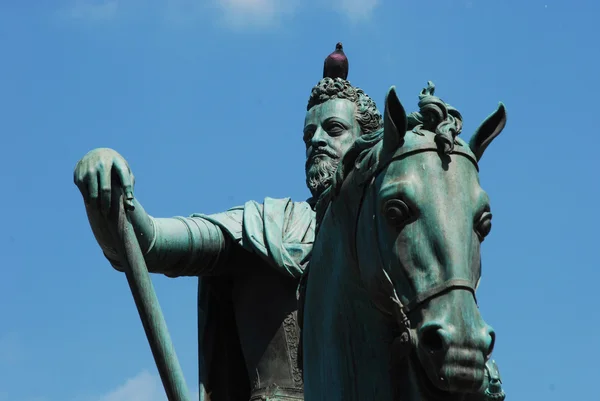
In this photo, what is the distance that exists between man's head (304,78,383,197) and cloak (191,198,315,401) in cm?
22

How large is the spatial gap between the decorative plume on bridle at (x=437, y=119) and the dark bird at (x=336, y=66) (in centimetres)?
227

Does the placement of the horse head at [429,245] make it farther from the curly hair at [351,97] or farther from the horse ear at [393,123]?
the curly hair at [351,97]

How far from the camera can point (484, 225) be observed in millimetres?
5301

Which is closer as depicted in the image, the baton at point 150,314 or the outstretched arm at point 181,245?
the baton at point 150,314

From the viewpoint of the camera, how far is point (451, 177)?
528cm

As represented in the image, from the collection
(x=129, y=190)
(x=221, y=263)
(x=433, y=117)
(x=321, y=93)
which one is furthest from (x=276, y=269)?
(x=433, y=117)

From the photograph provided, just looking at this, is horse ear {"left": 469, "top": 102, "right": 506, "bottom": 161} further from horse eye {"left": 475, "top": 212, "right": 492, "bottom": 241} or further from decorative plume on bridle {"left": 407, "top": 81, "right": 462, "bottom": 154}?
horse eye {"left": 475, "top": 212, "right": 492, "bottom": 241}

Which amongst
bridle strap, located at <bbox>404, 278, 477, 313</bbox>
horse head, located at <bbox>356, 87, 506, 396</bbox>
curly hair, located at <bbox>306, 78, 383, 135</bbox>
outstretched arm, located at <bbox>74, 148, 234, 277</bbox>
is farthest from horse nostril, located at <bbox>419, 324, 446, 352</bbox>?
curly hair, located at <bbox>306, 78, 383, 135</bbox>

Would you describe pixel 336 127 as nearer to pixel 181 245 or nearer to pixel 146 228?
pixel 181 245

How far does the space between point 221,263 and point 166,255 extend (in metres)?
0.46

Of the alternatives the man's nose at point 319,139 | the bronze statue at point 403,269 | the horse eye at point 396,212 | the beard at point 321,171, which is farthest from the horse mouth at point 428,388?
the man's nose at point 319,139

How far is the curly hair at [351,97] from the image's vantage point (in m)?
7.65

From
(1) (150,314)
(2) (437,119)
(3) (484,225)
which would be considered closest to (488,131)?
(2) (437,119)

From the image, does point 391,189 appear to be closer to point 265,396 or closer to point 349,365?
point 349,365
